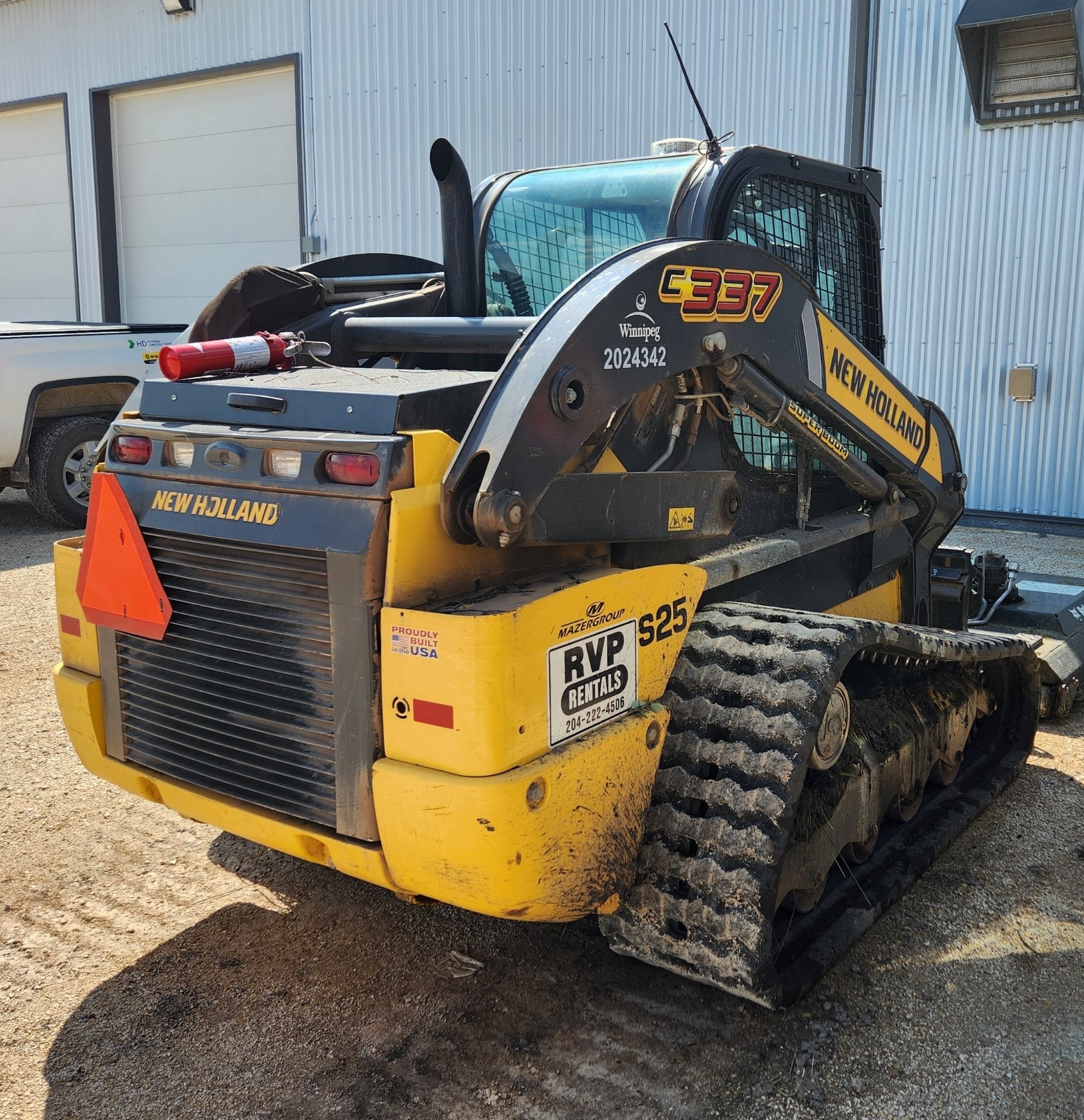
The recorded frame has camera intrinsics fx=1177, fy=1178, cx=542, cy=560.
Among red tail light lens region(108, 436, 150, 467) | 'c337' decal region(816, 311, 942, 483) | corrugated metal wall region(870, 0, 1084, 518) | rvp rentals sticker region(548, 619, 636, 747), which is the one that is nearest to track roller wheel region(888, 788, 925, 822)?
'c337' decal region(816, 311, 942, 483)

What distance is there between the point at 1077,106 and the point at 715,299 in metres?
7.48

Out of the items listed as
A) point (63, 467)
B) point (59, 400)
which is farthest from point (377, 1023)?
point (59, 400)

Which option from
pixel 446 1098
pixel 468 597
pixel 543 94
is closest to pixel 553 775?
pixel 468 597

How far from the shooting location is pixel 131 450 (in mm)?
3000

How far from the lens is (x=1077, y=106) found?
9.00 metres

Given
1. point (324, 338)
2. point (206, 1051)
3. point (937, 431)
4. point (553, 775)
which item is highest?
point (324, 338)

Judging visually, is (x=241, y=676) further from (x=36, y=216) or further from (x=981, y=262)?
(x=36, y=216)

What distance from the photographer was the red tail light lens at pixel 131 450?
297cm

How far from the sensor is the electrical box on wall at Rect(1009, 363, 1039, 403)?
959 centimetres

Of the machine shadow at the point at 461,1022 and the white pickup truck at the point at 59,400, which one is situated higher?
the white pickup truck at the point at 59,400

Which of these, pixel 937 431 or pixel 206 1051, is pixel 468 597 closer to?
pixel 206 1051

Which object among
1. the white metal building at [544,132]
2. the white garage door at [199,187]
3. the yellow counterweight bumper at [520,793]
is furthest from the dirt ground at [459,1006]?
the white garage door at [199,187]

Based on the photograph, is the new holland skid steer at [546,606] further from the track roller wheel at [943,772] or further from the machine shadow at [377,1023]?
the track roller wheel at [943,772]

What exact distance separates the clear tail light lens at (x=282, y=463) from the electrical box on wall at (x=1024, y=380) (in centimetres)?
836
